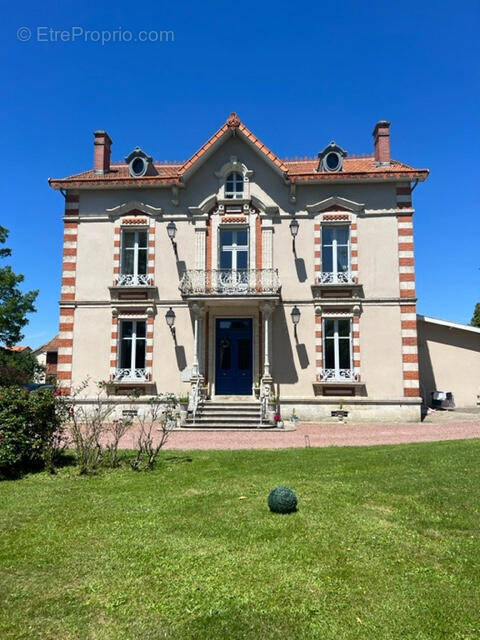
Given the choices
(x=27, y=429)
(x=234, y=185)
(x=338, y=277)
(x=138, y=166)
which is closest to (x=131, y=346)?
(x=138, y=166)

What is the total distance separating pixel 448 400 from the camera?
669 inches

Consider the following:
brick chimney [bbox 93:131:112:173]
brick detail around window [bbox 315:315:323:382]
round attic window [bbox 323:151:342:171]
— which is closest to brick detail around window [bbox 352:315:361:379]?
brick detail around window [bbox 315:315:323:382]

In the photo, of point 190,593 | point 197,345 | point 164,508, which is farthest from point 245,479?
point 197,345

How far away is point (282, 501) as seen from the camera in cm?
521

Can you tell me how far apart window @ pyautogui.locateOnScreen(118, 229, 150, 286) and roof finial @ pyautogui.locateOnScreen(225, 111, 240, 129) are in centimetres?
511

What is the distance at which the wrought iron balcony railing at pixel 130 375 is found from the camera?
53.3 ft

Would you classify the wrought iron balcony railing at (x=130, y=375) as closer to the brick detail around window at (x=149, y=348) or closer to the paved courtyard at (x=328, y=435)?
the brick detail around window at (x=149, y=348)

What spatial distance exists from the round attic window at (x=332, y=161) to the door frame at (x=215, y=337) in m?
6.14

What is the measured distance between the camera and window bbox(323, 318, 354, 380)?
52.0 feet

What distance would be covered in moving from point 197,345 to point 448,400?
9845mm

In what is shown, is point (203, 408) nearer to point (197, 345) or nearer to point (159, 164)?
point (197, 345)

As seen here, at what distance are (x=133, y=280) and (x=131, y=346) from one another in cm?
249

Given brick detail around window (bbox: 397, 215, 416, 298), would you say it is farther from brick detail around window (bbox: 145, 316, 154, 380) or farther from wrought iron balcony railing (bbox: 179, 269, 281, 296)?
brick detail around window (bbox: 145, 316, 154, 380)

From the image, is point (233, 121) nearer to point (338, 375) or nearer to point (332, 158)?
point (332, 158)
